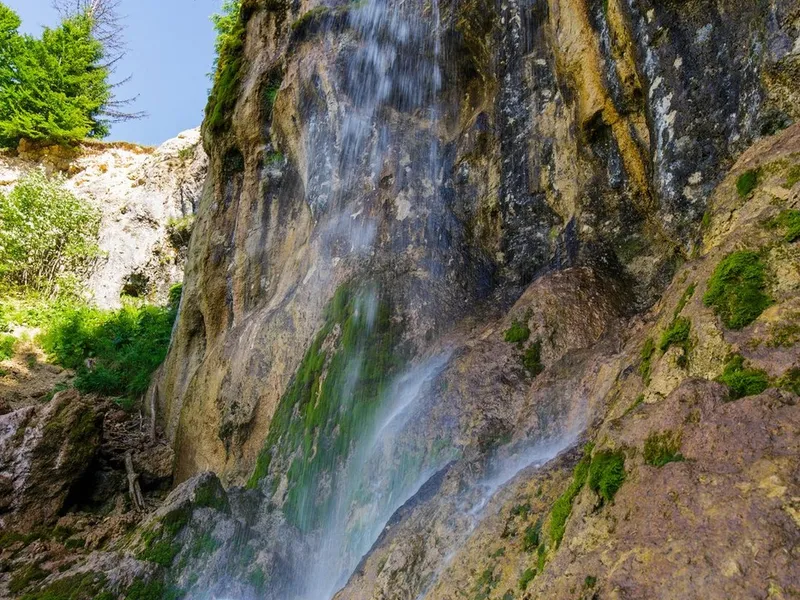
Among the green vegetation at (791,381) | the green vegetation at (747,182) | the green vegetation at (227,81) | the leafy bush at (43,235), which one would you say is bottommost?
the green vegetation at (791,381)

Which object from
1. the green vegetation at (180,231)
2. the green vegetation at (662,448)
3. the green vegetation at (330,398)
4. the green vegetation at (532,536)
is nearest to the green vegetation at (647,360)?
the green vegetation at (662,448)

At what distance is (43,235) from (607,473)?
79.9ft

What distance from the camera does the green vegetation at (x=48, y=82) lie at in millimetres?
26828

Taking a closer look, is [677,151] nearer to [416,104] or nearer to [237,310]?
[416,104]

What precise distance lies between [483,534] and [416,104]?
8.12 metres

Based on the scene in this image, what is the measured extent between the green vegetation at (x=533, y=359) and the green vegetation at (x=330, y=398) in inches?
78.1

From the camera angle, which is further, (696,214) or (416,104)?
(416,104)

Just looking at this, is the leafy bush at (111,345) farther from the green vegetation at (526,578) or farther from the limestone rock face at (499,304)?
the green vegetation at (526,578)

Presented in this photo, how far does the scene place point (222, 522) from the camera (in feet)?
23.8

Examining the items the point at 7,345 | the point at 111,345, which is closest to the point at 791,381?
the point at 111,345

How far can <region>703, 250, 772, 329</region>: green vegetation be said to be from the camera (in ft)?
10.2

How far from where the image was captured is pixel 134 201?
81.3 ft

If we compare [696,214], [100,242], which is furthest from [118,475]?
[100,242]

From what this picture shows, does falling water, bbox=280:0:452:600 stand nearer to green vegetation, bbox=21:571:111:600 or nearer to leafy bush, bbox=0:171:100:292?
green vegetation, bbox=21:571:111:600
